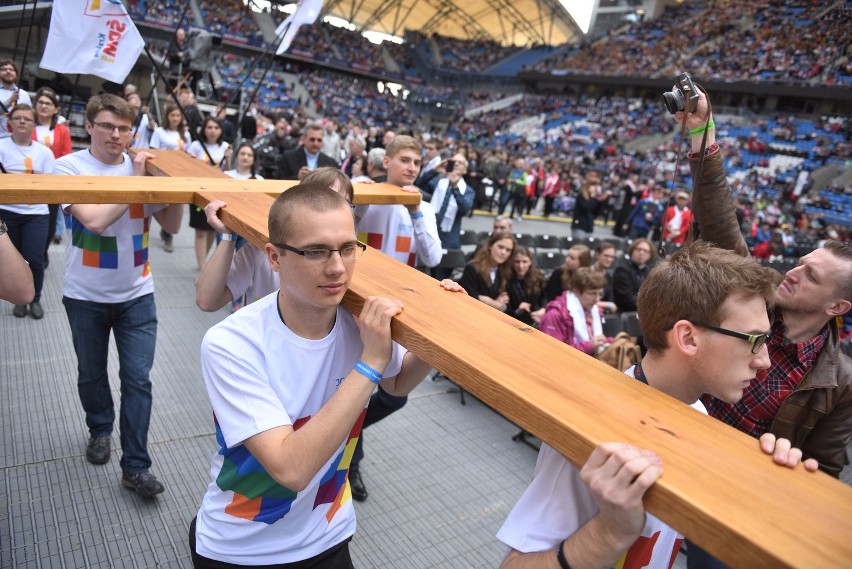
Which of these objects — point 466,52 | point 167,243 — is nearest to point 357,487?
point 167,243

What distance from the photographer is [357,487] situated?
312 centimetres

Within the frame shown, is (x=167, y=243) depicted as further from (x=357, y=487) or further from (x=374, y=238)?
(x=357, y=487)

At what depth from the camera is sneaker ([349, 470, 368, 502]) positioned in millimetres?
3117

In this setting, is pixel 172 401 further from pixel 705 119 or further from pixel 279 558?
pixel 705 119

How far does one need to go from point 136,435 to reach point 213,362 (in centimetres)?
178

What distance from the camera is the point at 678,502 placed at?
2.79 ft

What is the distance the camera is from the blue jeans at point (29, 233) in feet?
13.5

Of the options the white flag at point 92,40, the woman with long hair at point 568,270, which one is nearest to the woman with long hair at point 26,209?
the white flag at point 92,40

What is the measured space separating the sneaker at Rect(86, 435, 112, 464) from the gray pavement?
2.0 inches

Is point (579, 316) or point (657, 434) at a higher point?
point (657, 434)

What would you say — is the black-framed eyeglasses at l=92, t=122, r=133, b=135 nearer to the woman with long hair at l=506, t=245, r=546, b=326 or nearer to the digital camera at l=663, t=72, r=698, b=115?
the digital camera at l=663, t=72, r=698, b=115

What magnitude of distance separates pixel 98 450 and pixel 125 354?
68 cm

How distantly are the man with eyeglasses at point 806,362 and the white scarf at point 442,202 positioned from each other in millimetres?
4037

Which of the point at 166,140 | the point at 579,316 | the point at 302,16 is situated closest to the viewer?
the point at 579,316
